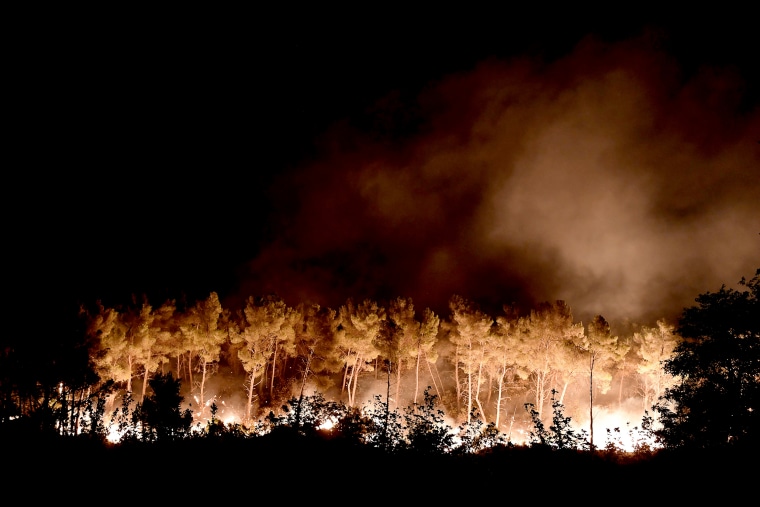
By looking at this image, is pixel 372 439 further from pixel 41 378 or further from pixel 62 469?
pixel 41 378

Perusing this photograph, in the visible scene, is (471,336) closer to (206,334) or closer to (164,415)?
(206,334)

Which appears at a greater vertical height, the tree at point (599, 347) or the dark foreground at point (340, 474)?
the tree at point (599, 347)

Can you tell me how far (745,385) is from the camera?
12.3 meters

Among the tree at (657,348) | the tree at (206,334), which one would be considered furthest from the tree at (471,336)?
the tree at (206,334)

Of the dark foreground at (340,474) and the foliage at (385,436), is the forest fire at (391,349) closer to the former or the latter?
the foliage at (385,436)

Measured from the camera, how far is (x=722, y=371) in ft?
43.9

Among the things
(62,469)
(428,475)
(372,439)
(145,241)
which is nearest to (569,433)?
(428,475)

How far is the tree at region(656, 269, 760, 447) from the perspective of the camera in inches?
472

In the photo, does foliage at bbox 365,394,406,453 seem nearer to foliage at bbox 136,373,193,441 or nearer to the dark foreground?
the dark foreground

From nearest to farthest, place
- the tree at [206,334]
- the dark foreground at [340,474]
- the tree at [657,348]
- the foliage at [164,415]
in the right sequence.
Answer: the dark foreground at [340,474] < the foliage at [164,415] < the tree at [206,334] < the tree at [657,348]

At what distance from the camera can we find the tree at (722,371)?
11984 mm

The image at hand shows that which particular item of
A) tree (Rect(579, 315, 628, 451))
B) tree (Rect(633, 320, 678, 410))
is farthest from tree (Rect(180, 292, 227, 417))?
tree (Rect(633, 320, 678, 410))

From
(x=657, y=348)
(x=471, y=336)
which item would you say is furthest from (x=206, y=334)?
(x=657, y=348)

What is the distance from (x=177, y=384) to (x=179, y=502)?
744 centimetres
